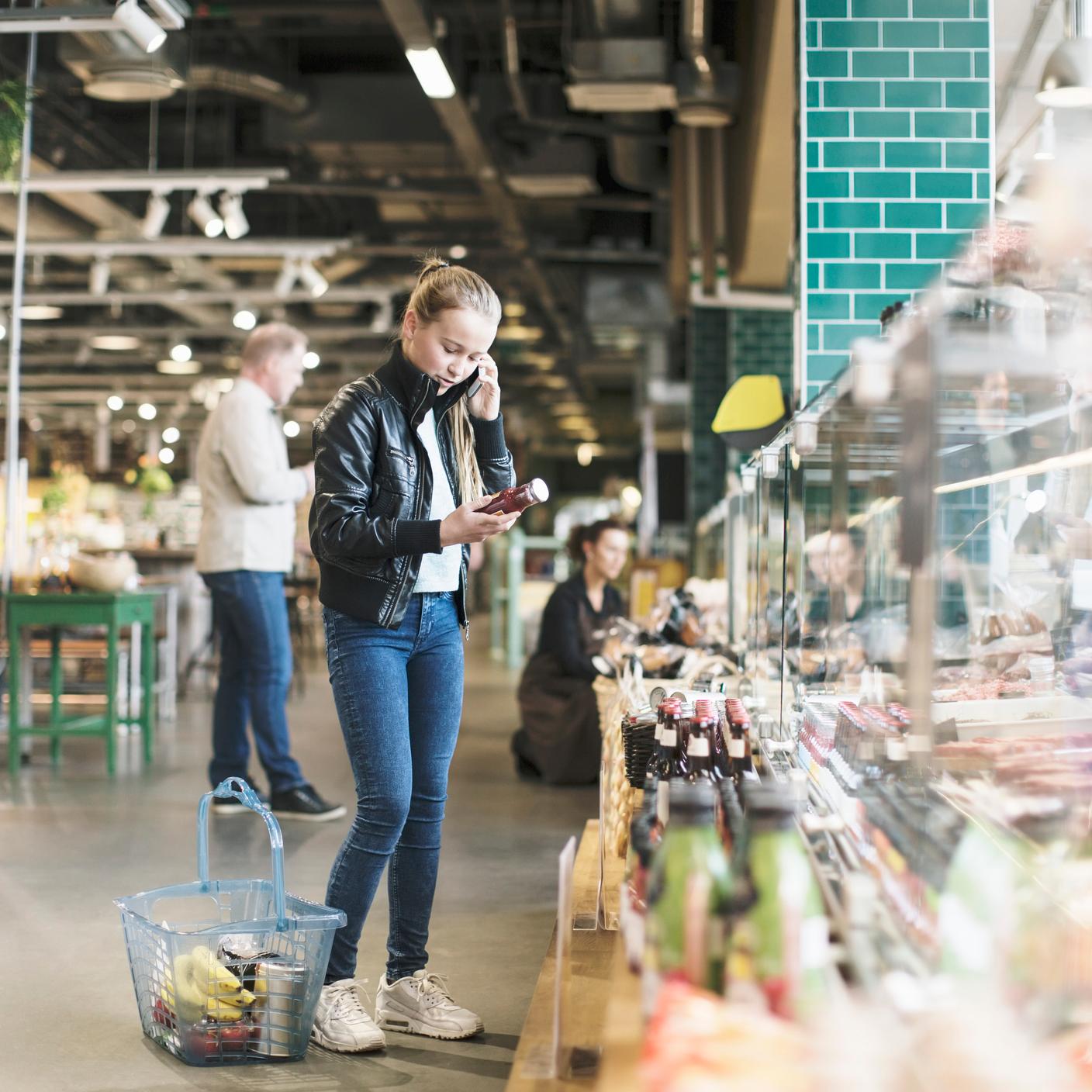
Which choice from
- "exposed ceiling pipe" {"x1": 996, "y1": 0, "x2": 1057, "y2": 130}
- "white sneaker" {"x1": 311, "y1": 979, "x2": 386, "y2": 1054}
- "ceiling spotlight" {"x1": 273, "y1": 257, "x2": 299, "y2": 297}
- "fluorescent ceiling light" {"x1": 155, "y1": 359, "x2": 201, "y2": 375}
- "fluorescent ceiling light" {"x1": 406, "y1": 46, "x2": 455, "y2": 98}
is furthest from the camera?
"fluorescent ceiling light" {"x1": 155, "y1": 359, "x2": 201, "y2": 375}

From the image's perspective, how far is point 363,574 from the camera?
2.54 m

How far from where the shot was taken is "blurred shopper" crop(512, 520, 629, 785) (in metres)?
5.84

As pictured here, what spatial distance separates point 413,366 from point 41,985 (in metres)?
1.67

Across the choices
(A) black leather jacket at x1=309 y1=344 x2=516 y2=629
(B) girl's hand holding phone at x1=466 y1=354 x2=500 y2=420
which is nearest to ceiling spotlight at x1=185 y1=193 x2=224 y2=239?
(B) girl's hand holding phone at x1=466 y1=354 x2=500 y2=420

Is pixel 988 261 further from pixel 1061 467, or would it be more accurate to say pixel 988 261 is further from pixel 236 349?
pixel 236 349

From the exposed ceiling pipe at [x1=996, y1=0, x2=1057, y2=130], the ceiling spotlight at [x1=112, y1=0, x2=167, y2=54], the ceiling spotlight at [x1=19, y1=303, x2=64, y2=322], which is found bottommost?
the ceiling spotlight at [x1=112, y1=0, x2=167, y2=54]

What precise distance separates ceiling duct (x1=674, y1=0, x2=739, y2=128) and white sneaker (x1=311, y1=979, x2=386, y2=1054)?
16.0 ft

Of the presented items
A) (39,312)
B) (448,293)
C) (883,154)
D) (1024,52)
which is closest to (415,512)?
(448,293)

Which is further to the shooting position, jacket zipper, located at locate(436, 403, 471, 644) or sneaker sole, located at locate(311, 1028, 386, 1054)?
jacket zipper, located at locate(436, 403, 471, 644)

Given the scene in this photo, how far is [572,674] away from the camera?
597 centimetres

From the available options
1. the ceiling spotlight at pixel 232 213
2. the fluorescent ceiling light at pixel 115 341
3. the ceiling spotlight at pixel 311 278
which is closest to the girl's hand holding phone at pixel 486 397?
the ceiling spotlight at pixel 232 213

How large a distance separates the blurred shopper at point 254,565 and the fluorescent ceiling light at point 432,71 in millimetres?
2278

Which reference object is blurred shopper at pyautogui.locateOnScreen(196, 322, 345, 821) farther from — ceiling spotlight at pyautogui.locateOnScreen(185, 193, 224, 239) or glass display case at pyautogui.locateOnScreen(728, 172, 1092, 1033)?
Result: ceiling spotlight at pyautogui.locateOnScreen(185, 193, 224, 239)

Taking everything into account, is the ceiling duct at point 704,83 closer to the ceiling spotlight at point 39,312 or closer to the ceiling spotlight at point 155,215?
the ceiling spotlight at point 155,215
